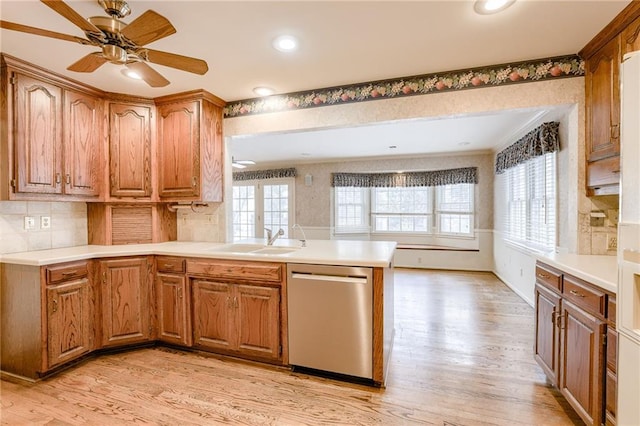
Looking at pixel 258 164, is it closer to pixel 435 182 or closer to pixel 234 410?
pixel 435 182

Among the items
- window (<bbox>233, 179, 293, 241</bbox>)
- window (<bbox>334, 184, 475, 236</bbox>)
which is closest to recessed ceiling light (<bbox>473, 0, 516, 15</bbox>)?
window (<bbox>334, 184, 475, 236</bbox>)

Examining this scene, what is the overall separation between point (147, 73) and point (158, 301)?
1.91m

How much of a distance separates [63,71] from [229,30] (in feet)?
5.27

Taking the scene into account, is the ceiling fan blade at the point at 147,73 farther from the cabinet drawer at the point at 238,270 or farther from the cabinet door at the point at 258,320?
the cabinet door at the point at 258,320

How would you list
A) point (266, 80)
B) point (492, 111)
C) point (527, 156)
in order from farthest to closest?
point (527, 156)
point (266, 80)
point (492, 111)

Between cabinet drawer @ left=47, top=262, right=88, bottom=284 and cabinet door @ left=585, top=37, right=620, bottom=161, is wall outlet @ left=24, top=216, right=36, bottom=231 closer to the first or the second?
cabinet drawer @ left=47, top=262, right=88, bottom=284

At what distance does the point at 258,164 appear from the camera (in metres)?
7.03

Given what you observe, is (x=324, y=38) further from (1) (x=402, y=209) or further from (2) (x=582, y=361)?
(1) (x=402, y=209)

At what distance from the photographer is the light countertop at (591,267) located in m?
1.42

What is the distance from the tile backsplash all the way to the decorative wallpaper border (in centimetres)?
180

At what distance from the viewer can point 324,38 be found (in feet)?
6.26

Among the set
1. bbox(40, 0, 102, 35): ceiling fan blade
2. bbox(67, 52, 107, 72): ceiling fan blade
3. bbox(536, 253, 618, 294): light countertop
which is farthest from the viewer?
bbox(67, 52, 107, 72): ceiling fan blade

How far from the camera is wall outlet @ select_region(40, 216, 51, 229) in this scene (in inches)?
102

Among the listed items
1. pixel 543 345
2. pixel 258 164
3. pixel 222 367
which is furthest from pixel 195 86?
pixel 258 164
